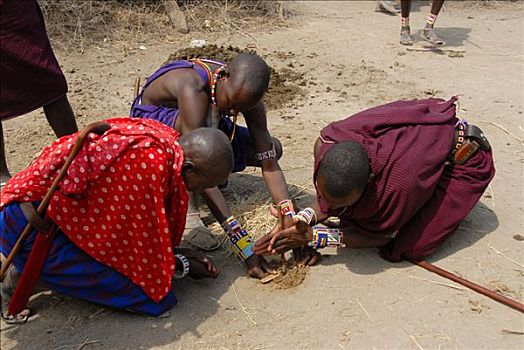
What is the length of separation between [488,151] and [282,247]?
1287 millimetres

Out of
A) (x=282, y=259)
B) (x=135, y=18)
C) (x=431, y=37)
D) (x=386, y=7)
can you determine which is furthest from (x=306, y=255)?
(x=386, y=7)

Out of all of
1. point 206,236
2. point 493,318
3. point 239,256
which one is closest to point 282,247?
point 239,256

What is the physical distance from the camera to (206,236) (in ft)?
10.5

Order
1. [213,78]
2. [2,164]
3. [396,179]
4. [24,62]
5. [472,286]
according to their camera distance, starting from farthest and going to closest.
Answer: [2,164] < [24,62] < [213,78] < [472,286] < [396,179]

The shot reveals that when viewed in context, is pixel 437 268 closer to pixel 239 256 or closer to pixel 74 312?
pixel 239 256

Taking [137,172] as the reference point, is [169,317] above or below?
below

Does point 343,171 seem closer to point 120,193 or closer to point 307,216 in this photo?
point 307,216

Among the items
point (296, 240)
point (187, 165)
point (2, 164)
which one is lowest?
point (296, 240)

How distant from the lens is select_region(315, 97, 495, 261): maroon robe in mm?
2680

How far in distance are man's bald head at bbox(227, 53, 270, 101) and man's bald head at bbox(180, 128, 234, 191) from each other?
53 cm

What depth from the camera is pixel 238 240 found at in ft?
9.64

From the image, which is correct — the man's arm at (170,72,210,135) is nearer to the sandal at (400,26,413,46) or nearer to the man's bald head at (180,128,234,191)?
the man's bald head at (180,128,234,191)

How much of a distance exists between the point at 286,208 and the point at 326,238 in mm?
315

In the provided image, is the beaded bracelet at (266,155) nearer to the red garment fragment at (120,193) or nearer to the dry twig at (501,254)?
the red garment fragment at (120,193)
